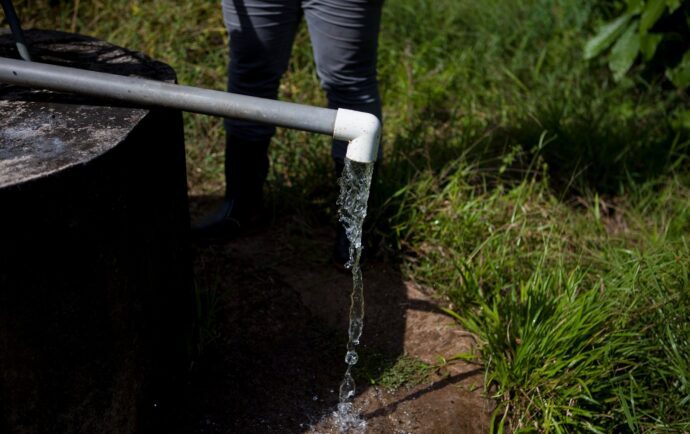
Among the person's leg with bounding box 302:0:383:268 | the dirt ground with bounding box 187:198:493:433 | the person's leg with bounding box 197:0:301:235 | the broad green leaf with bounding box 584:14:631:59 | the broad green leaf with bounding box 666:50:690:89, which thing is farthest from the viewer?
the broad green leaf with bounding box 584:14:631:59

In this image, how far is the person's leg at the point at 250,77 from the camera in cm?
255

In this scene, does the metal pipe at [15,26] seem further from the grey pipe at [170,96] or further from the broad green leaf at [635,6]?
the broad green leaf at [635,6]

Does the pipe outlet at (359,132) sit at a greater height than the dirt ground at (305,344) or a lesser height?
greater

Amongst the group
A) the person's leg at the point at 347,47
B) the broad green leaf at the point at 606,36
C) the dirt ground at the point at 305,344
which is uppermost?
the person's leg at the point at 347,47

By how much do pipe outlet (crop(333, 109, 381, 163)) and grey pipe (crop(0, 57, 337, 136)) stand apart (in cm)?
2

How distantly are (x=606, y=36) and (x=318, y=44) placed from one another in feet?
5.98

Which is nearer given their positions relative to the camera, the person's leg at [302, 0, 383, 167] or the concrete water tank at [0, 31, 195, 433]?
the concrete water tank at [0, 31, 195, 433]

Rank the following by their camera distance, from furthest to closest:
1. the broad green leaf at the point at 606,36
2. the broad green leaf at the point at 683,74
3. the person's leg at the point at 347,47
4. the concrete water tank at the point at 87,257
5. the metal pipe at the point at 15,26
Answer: the broad green leaf at the point at 606,36 → the broad green leaf at the point at 683,74 → the person's leg at the point at 347,47 → the metal pipe at the point at 15,26 → the concrete water tank at the point at 87,257

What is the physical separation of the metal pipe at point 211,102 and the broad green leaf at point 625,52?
2329mm

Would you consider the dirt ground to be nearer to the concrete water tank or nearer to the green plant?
the concrete water tank

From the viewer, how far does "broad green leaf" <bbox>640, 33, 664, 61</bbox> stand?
3613mm

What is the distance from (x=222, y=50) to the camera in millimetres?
3980

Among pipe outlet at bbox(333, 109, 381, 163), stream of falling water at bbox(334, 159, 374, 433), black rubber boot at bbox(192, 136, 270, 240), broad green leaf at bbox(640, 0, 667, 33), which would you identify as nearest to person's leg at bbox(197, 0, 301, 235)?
black rubber boot at bbox(192, 136, 270, 240)

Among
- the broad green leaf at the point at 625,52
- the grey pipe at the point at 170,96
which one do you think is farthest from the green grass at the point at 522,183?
the grey pipe at the point at 170,96
